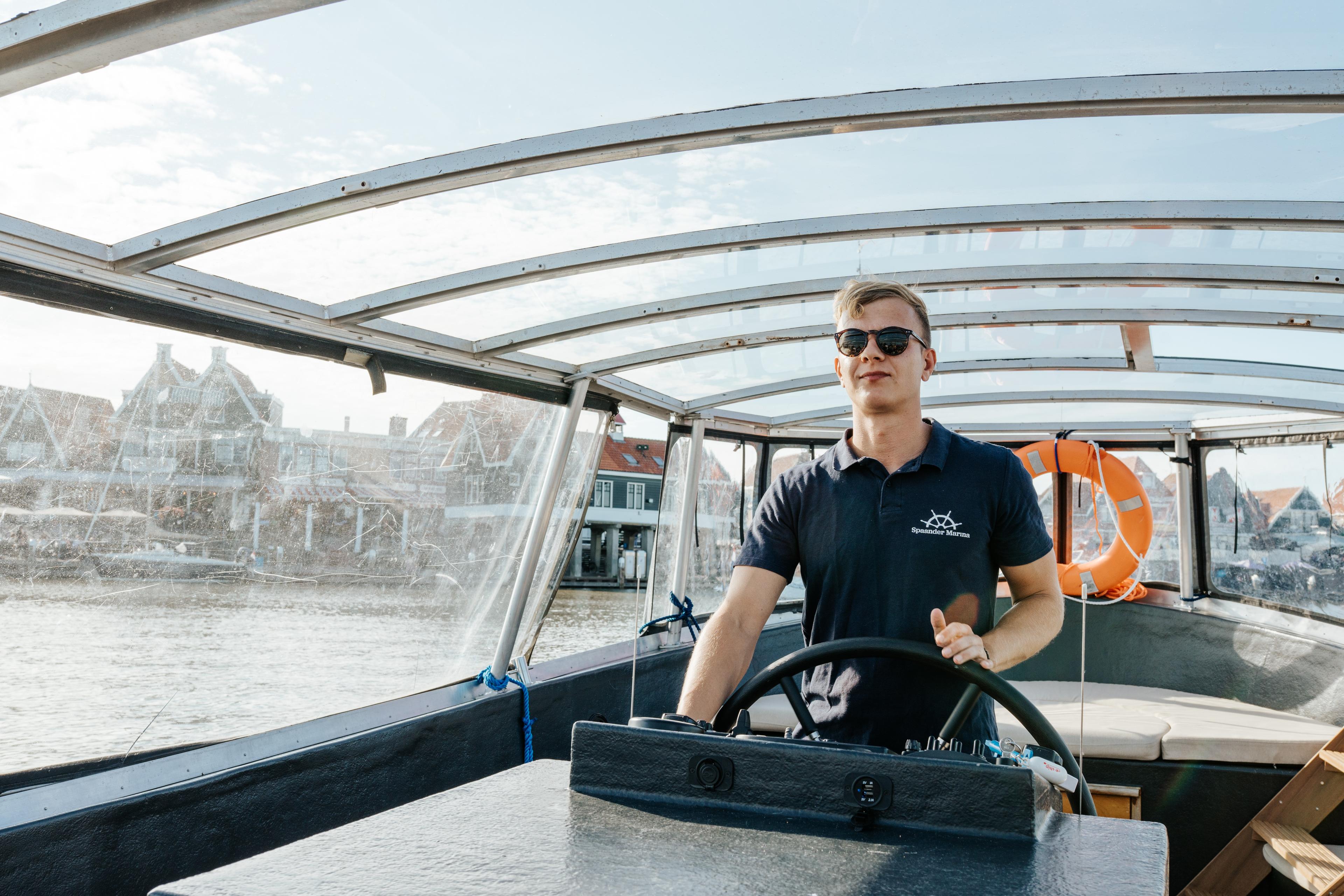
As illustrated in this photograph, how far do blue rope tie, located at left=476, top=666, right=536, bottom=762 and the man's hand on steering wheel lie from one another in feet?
9.14

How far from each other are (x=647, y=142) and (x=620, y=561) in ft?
96.6

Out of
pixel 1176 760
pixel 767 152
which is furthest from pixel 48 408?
pixel 1176 760

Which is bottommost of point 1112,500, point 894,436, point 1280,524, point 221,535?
point 221,535

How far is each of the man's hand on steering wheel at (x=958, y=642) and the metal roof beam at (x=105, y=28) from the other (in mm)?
1492

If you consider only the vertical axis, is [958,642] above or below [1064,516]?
below

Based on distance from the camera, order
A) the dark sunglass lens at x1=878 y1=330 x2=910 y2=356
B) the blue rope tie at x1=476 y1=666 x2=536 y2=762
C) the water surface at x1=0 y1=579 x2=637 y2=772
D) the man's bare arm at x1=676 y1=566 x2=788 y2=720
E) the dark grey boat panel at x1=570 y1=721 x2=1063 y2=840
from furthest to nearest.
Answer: the blue rope tie at x1=476 y1=666 x2=536 y2=762 < the water surface at x1=0 y1=579 x2=637 y2=772 < the dark sunglass lens at x1=878 y1=330 x2=910 y2=356 < the man's bare arm at x1=676 y1=566 x2=788 y2=720 < the dark grey boat panel at x1=570 y1=721 x2=1063 y2=840

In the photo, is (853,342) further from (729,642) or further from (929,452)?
(729,642)

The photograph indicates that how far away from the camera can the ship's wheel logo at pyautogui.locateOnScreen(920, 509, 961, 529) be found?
1.82 m

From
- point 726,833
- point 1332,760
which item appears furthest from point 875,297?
point 1332,760

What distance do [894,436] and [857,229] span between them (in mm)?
1182

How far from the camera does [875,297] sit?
6.26 ft

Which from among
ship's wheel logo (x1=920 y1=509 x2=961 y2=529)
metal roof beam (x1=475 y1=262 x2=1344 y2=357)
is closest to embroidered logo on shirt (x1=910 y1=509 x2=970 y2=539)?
ship's wheel logo (x1=920 y1=509 x2=961 y2=529)

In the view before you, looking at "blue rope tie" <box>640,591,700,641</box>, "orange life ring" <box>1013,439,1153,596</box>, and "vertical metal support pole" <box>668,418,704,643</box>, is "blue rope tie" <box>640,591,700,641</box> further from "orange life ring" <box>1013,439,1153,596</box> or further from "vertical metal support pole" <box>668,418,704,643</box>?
Result: "orange life ring" <box>1013,439,1153,596</box>

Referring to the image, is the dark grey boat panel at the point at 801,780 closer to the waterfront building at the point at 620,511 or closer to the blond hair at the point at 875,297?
the blond hair at the point at 875,297
